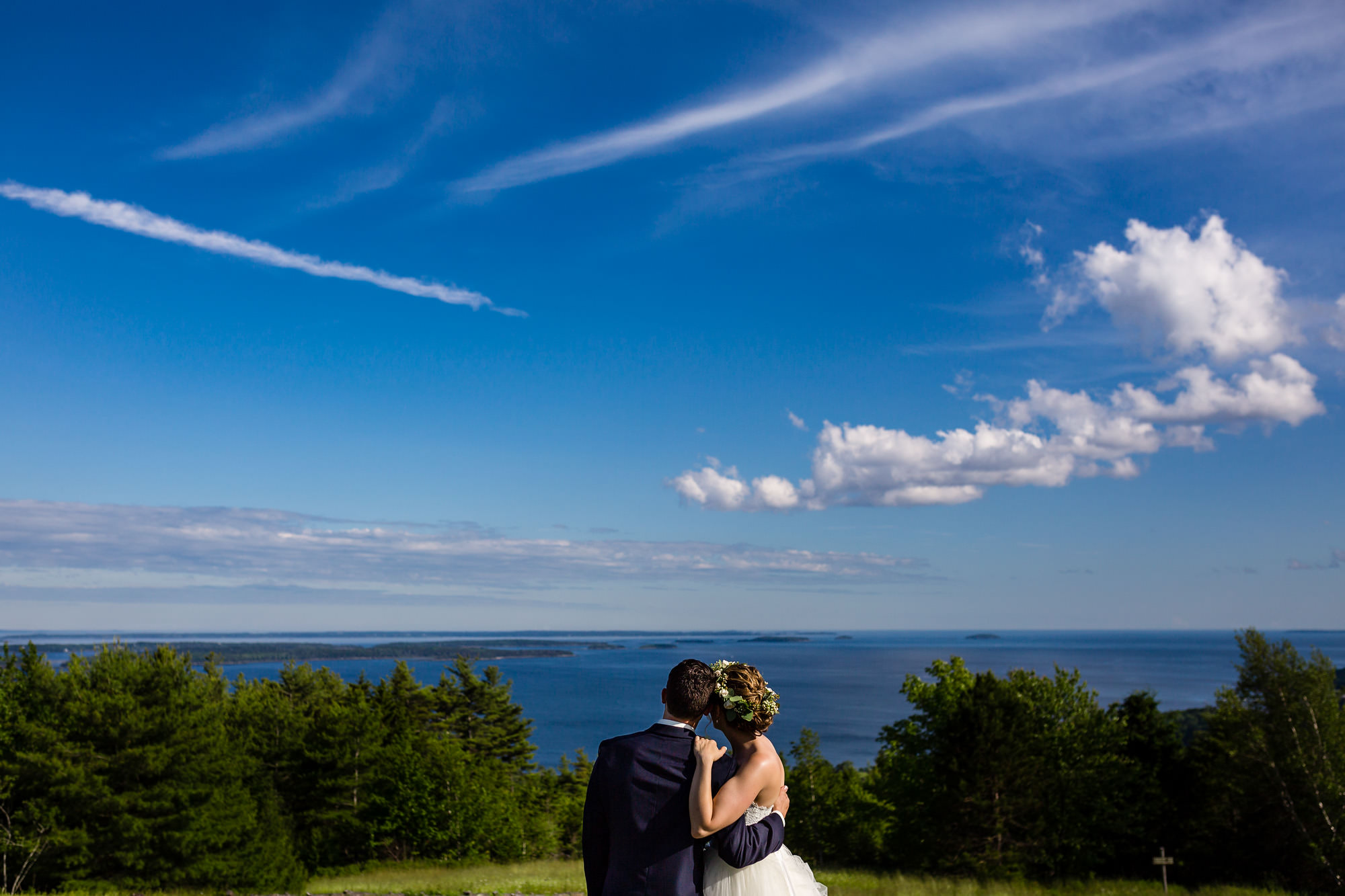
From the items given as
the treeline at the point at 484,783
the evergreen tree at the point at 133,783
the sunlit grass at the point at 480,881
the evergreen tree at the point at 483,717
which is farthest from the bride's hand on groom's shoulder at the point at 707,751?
the evergreen tree at the point at 483,717

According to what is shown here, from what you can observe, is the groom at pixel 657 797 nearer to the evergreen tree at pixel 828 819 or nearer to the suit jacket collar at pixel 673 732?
the suit jacket collar at pixel 673 732

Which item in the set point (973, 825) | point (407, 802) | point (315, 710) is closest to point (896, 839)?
point (973, 825)

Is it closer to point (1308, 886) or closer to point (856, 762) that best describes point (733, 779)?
point (1308, 886)

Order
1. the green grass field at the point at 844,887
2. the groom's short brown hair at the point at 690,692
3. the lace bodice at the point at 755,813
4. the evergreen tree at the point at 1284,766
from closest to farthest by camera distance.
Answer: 1. the groom's short brown hair at the point at 690,692
2. the lace bodice at the point at 755,813
3. the green grass field at the point at 844,887
4. the evergreen tree at the point at 1284,766

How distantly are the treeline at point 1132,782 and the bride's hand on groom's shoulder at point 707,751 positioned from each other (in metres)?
29.9

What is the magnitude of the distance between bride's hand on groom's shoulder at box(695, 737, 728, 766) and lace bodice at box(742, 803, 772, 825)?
1.63 ft

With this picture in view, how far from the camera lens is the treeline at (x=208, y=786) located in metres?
24.4

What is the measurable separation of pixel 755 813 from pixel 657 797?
0.62 meters

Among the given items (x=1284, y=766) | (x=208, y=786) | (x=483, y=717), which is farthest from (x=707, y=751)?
(x=483, y=717)

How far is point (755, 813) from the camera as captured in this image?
408 centimetres

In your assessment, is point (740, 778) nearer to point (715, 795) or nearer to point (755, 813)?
point (715, 795)

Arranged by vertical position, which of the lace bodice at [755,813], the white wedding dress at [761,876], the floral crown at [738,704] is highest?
the floral crown at [738,704]

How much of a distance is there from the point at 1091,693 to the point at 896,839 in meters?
10.6

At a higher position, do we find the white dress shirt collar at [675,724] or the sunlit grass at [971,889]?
the white dress shirt collar at [675,724]
